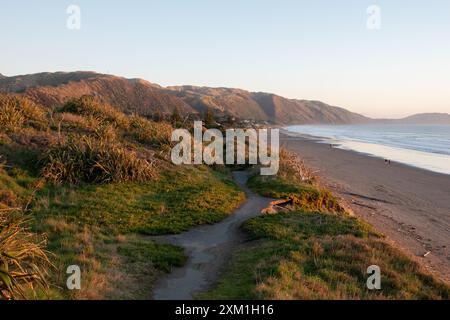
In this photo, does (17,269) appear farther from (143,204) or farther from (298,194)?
(298,194)

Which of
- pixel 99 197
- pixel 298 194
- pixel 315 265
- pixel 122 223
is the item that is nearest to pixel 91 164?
pixel 99 197

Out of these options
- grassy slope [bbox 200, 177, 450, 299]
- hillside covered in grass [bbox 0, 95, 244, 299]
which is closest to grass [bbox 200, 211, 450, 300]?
grassy slope [bbox 200, 177, 450, 299]

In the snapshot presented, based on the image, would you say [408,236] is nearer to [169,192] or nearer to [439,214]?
[439,214]

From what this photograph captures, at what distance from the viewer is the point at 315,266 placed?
9.48 meters

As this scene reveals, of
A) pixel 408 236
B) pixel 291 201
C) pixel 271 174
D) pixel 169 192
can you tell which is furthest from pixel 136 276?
pixel 271 174

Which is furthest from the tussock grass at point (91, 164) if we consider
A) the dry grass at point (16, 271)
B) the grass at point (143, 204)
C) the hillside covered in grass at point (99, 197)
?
the dry grass at point (16, 271)

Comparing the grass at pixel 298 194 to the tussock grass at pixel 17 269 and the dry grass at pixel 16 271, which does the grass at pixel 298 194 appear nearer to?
the tussock grass at pixel 17 269

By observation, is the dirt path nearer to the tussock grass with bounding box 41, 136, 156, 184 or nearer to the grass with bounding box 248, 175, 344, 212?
the grass with bounding box 248, 175, 344, 212

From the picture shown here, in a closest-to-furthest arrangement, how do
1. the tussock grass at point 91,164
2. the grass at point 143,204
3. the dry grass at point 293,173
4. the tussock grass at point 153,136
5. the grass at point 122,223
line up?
the grass at point 122,223, the grass at point 143,204, the tussock grass at point 91,164, the dry grass at point 293,173, the tussock grass at point 153,136

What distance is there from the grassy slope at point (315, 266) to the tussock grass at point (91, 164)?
6033 millimetres

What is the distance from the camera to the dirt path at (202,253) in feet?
27.8

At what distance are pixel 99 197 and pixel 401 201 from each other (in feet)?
53.8

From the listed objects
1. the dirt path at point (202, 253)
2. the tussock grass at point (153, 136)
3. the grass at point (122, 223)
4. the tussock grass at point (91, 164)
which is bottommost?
the dirt path at point (202, 253)

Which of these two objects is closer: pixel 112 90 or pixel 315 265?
pixel 315 265
